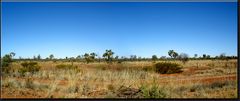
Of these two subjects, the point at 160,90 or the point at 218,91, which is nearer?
the point at 160,90

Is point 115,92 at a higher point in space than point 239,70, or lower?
lower

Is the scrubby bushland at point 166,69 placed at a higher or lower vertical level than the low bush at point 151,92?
higher

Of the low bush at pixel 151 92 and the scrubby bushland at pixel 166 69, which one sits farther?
the scrubby bushland at pixel 166 69

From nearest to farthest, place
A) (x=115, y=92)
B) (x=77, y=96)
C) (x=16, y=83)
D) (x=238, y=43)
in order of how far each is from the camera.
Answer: (x=238, y=43) < (x=77, y=96) < (x=115, y=92) < (x=16, y=83)

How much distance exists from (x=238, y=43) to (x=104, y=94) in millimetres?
3595

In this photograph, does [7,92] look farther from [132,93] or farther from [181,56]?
[181,56]

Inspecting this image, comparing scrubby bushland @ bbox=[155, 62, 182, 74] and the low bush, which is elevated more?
scrubby bushland @ bbox=[155, 62, 182, 74]

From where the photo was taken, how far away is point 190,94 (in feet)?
29.1

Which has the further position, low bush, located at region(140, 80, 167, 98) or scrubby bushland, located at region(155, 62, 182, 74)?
scrubby bushland, located at region(155, 62, 182, 74)

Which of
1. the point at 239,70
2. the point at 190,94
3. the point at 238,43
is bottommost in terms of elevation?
the point at 190,94

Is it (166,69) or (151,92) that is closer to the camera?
(151,92)

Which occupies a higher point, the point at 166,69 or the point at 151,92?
the point at 166,69

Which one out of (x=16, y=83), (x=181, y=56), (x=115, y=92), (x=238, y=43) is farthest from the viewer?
(x=181, y=56)

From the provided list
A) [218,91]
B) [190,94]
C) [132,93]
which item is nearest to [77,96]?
[132,93]
